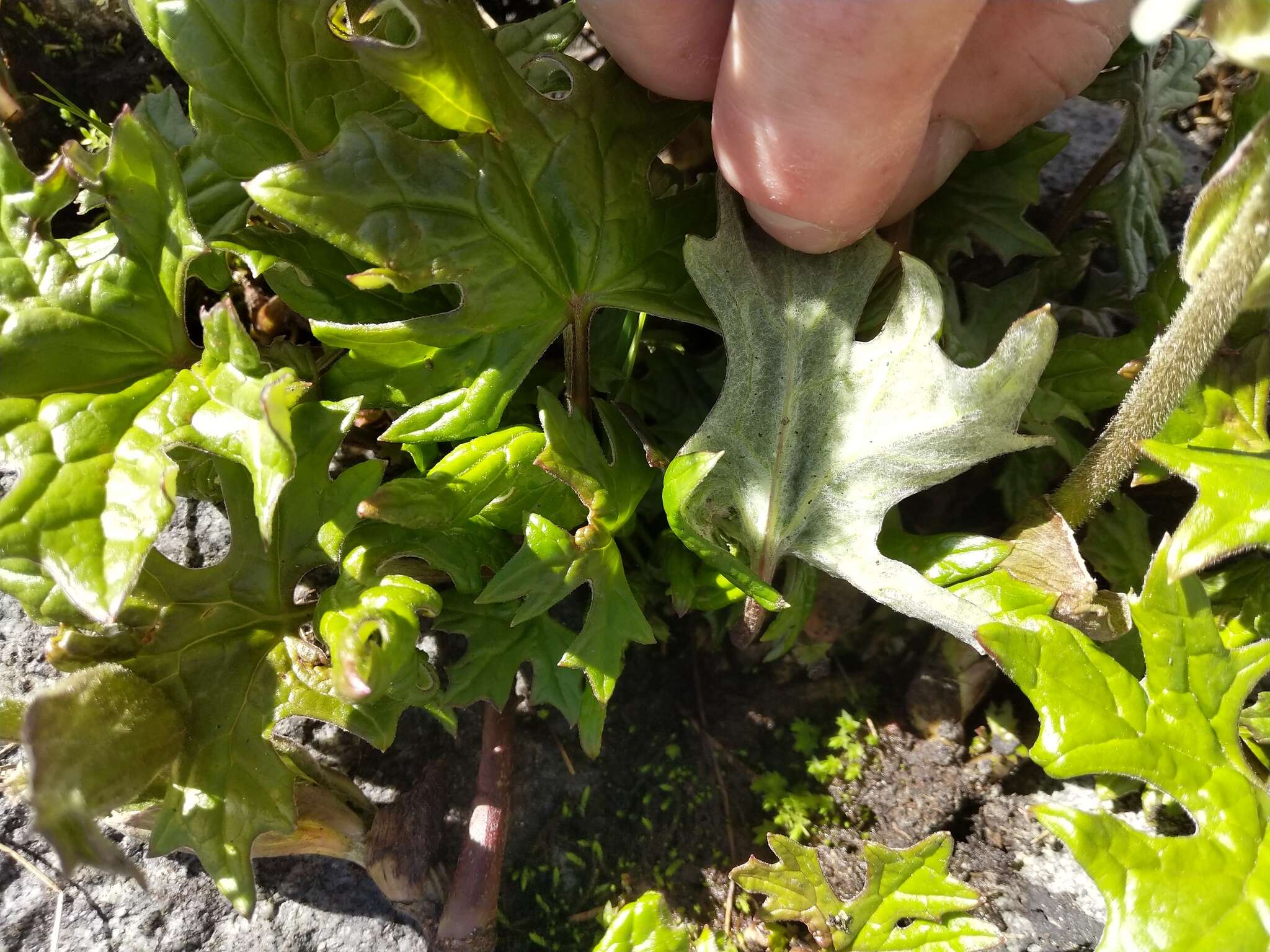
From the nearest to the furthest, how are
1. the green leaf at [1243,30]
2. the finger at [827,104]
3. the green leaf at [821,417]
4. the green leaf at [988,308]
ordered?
the green leaf at [1243,30]
the finger at [827,104]
the green leaf at [821,417]
the green leaf at [988,308]

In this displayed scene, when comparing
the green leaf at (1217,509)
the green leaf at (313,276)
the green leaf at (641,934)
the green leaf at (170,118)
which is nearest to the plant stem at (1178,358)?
the green leaf at (1217,509)

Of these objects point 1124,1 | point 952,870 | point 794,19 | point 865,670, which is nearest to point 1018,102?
point 1124,1

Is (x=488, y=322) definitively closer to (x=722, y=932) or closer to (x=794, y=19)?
(x=794, y=19)

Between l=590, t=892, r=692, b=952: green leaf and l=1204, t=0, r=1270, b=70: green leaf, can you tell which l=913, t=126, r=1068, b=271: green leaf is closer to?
l=1204, t=0, r=1270, b=70: green leaf

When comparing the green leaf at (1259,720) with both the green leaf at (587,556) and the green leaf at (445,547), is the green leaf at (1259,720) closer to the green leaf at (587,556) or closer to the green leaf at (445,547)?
the green leaf at (587,556)

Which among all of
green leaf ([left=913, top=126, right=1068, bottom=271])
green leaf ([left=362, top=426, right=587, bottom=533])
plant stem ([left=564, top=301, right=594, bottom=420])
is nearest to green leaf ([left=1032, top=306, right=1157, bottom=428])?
green leaf ([left=913, top=126, right=1068, bottom=271])

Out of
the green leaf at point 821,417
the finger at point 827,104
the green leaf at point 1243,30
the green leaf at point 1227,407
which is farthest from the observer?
the green leaf at point 1227,407
